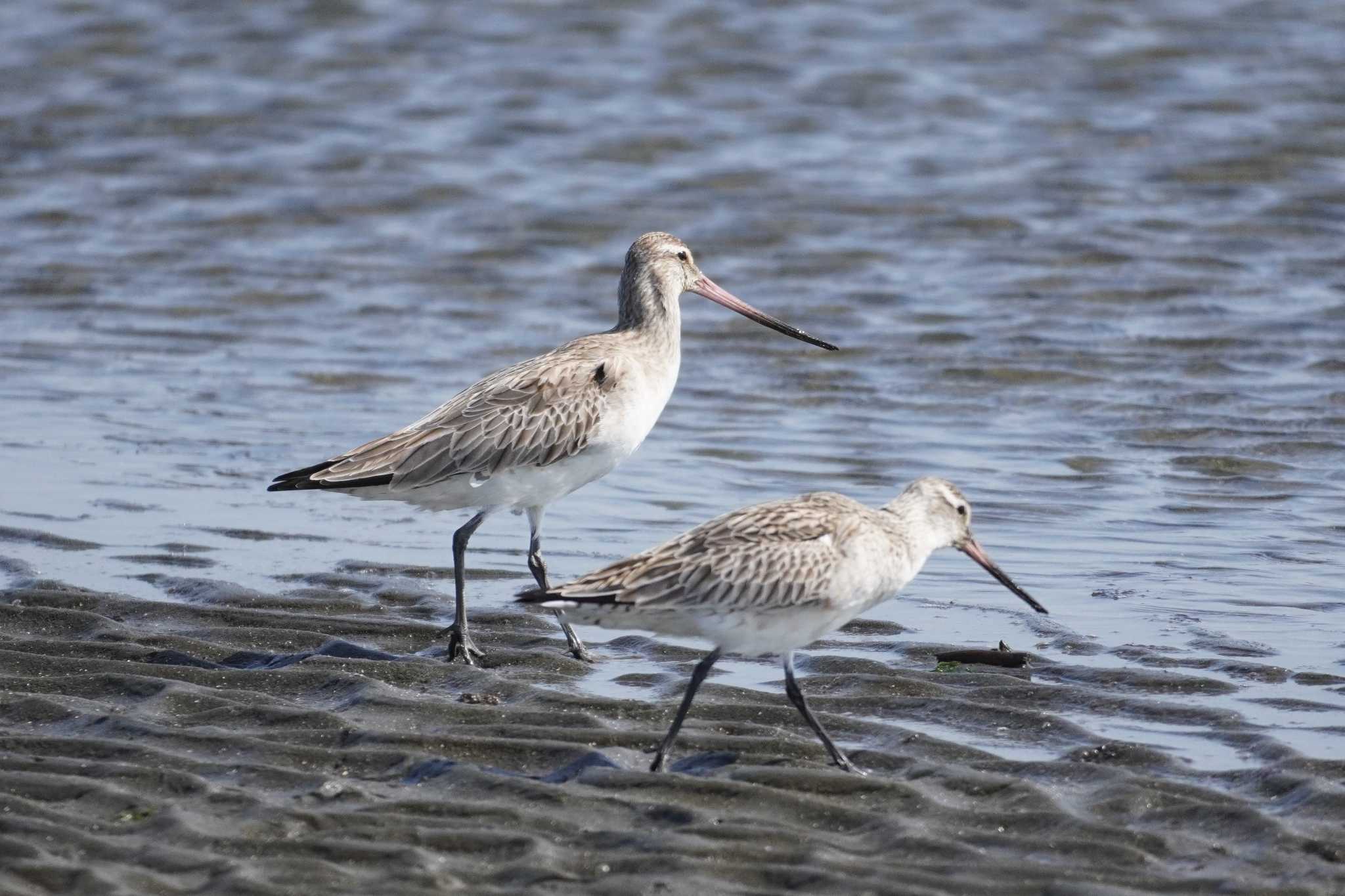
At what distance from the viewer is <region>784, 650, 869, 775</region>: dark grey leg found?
605 centimetres

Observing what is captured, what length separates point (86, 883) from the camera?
503 centimetres

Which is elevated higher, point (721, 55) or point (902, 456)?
point (721, 55)

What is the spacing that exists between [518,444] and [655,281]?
1.26 meters

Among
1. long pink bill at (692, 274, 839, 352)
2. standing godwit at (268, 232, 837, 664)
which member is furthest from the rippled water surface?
long pink bill at (692, 274, 839, 352)

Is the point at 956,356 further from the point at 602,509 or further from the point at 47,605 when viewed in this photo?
the point at 47,605

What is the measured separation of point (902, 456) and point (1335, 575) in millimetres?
2709

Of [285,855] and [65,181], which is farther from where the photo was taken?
[65,181]

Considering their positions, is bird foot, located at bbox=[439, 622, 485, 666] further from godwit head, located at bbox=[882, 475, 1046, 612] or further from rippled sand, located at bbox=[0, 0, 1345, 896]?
godwit head, located at bbox=[882, 475, 1046, 612]

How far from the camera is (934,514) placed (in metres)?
6.75

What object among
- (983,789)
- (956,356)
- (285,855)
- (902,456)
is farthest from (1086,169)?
(285,855)

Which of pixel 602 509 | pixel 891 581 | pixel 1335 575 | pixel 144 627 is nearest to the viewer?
pixel 891 581

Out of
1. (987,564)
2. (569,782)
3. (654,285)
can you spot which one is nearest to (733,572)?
(569,782)

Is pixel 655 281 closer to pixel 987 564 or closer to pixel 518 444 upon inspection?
pixel 518 444

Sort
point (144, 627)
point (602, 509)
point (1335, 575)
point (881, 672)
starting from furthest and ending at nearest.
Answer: point (602, 509), point (1335, 575), point (144, 627), point (881, 672)
